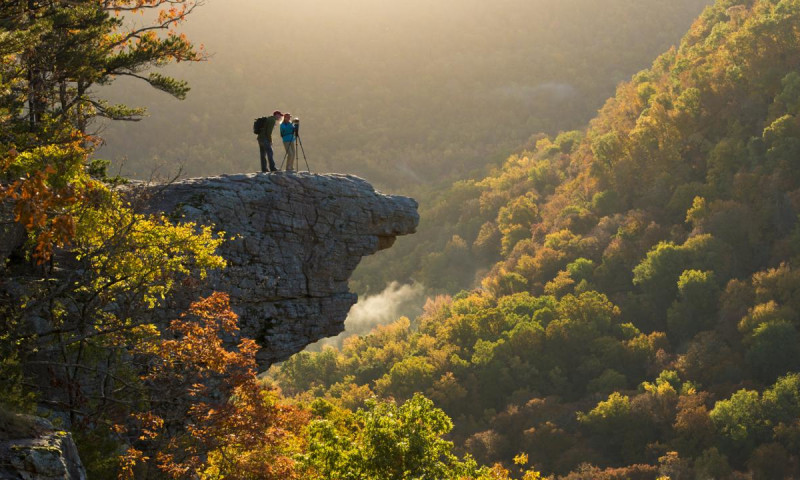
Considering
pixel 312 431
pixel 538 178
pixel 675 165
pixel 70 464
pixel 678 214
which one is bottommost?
pixel 70 464

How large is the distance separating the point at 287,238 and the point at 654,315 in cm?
7199

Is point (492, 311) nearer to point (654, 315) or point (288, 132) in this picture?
point (654, 315)

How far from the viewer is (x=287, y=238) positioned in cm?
2450

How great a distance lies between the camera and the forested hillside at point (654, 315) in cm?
6806

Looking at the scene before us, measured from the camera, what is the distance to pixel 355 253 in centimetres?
2598

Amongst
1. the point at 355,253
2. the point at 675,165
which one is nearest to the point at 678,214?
the point at 675,165

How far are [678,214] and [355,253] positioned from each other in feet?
264

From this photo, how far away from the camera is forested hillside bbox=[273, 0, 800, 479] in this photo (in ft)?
223

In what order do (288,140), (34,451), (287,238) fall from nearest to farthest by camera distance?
(34,451), (287,238), (288,140)

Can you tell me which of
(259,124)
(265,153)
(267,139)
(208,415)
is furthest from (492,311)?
(208,415)

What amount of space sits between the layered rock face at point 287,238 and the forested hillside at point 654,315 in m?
32.0

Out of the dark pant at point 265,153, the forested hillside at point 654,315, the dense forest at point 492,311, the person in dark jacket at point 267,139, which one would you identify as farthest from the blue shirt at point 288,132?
the forested hillside at point 654,315

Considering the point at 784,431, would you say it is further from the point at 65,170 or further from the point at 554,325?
the point at 65,170

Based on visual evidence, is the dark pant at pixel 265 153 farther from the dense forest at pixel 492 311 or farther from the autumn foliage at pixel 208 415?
the autumn foliage at pixel 208 415
